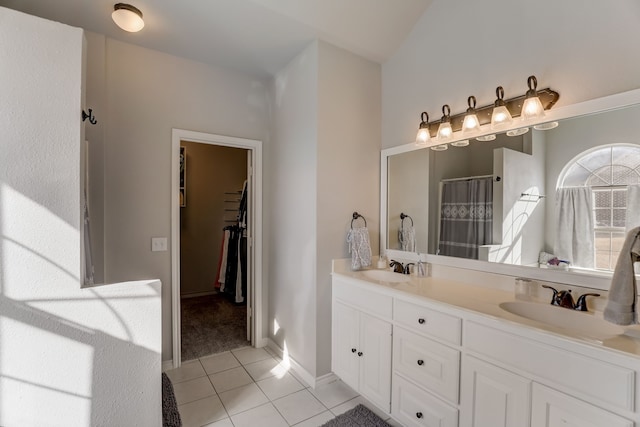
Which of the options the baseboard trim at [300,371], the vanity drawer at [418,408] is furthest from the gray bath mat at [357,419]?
the baseboard trim at [300,371]

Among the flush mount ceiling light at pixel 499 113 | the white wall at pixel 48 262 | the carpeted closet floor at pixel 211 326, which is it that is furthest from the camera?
the carpeted closet floor at pixel 211 326

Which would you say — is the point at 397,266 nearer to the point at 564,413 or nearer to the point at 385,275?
the point at 385,275

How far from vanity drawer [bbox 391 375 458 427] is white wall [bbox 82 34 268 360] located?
1976 mm

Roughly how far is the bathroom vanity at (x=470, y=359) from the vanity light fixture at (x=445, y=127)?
1.02 meters

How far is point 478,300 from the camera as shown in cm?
168

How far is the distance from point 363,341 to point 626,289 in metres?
1.42

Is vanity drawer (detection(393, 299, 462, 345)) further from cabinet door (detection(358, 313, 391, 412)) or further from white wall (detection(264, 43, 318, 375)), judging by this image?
white wall (detection(264, 43, 318, 375))

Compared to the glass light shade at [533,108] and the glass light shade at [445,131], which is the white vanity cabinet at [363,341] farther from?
the glass light shade at [533,108]

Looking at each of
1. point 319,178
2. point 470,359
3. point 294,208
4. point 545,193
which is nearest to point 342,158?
point 319,178

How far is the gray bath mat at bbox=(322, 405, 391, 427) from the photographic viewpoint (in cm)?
194

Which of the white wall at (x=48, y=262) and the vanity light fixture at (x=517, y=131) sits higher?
the vanity light fixture at (x=517, y=131)

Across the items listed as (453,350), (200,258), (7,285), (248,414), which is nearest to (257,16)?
(7,285)

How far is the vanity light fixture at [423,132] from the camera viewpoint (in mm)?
2281

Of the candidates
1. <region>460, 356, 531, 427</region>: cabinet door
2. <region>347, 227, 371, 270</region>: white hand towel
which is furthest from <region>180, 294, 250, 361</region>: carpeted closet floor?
<region>460, 356, 531, 427</region>: cabinet door
